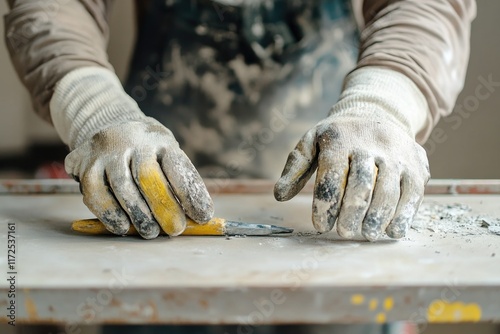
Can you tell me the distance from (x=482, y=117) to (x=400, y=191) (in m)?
2.42

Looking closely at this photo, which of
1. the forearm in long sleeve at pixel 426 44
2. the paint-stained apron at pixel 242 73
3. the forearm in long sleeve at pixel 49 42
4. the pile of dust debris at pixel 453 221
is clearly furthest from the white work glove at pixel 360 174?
the paint-stained apron at pixel 242 73

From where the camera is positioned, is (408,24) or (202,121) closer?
(408,24)

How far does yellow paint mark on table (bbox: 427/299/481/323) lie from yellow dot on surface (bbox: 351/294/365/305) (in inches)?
3.4

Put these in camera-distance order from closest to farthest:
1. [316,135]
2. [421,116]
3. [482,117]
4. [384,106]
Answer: [316,135], [384,106], [421,116], [482,117]

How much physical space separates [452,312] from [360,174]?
0.31m

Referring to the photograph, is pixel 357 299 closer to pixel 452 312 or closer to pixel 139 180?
pixel 452 312

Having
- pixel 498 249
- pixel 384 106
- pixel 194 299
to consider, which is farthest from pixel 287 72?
pixel 194 299

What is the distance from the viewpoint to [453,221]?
49.8 inches

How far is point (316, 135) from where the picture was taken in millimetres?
1165

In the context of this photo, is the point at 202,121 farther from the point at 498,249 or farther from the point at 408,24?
the point at 498,249

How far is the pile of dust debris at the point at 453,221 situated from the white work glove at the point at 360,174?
11cm

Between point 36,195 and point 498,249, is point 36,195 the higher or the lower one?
the lower one

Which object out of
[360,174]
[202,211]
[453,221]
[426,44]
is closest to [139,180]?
[202,211]

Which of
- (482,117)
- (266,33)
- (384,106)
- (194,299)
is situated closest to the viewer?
(194,299)
